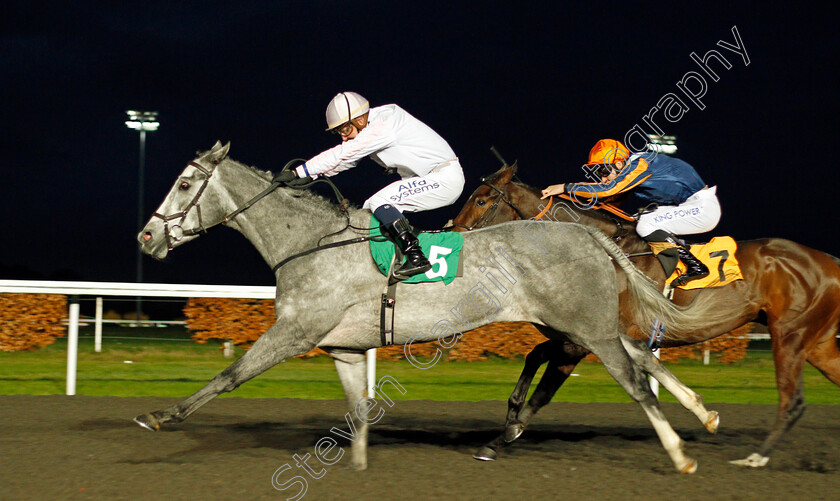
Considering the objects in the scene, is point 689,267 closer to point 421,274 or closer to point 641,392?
point 641,392

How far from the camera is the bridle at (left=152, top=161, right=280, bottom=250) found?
4.20 metres

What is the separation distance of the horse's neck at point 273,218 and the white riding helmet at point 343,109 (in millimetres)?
505

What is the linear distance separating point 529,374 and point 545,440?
65 cm

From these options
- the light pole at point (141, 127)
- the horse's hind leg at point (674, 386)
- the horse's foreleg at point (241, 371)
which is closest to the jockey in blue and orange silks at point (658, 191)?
the horse's hind leg at point (674, 386)

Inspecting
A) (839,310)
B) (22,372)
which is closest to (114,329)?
(22,372)

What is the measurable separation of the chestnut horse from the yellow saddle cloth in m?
0.05

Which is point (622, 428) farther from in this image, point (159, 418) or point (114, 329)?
point (114, 329)

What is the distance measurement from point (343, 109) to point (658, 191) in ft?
7.97

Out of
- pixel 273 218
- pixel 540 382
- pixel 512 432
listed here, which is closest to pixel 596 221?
pixel 540 382

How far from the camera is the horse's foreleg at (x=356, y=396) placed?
4.26 m

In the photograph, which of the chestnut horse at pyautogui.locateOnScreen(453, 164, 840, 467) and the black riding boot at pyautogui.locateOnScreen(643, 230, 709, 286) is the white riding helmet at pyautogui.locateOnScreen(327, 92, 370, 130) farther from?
the black riding boot at pyautogui.locateOnScreen(643, 230, 709, 286)

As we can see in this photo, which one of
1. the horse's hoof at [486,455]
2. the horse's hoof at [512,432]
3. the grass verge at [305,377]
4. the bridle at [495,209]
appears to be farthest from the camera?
the grass verge at [305,377]

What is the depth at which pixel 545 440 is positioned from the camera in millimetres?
5316

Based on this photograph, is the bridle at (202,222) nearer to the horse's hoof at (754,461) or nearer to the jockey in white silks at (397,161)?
the jockey in white silks at (397,161)
